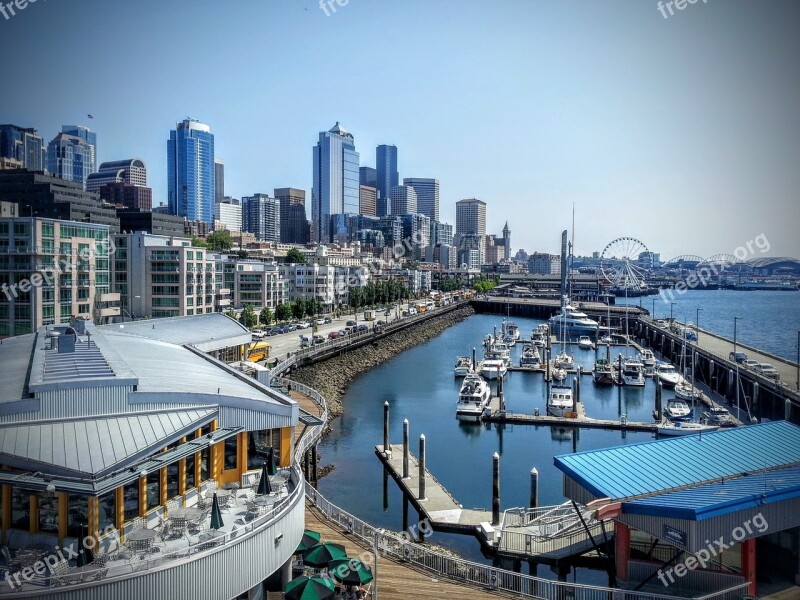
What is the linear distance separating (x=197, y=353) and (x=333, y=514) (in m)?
8.37

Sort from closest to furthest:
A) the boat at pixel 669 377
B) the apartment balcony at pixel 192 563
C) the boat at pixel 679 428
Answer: the apartment balcony at pixel 192 563 < the boat at pixel 679 428 < the boat at pixel 669 377

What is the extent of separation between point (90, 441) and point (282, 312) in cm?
5527

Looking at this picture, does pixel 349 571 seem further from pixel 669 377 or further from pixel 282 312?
pixel 282 312

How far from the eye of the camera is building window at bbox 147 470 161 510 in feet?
35.9

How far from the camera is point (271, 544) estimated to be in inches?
432

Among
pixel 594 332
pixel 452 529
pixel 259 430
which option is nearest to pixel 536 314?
pixel 594 332

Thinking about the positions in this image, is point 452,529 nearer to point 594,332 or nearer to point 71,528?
point 71,528

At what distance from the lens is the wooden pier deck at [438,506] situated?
19625mm

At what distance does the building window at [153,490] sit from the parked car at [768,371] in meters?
36.2

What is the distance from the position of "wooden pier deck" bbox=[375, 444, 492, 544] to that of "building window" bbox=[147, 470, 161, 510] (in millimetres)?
10044

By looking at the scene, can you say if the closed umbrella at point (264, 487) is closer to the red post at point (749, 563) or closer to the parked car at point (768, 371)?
the red post at point (749, 563)

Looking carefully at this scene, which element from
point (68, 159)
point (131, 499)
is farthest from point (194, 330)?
point (68, 159)

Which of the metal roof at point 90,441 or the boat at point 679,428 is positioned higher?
the metal roof at point 90,441
